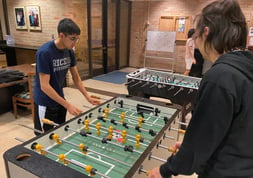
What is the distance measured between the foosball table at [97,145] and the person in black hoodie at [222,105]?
37 cm

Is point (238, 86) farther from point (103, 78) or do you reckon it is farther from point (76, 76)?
point (103, 78)

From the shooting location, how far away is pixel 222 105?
2.23 ft

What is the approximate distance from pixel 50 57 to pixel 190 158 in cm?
145

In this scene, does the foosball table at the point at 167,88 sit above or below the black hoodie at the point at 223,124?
below

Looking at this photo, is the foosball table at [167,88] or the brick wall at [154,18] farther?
the brick wall at [154,18]

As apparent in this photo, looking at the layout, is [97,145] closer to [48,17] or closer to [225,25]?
[225,25]

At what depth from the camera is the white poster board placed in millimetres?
6620

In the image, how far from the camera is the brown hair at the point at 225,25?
0.77 metres

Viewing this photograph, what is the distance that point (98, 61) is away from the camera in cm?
659

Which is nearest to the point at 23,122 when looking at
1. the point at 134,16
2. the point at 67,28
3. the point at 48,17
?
the point at 67,28

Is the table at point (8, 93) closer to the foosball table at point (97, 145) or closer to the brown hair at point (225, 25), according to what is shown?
the foosball table at point (97, 145)

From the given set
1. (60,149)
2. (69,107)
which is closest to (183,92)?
(69,107)

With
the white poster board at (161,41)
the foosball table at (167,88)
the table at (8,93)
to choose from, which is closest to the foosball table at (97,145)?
the foosball table at (167,88)

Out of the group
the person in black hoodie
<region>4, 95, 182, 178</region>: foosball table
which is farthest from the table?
the person in black hoodie
